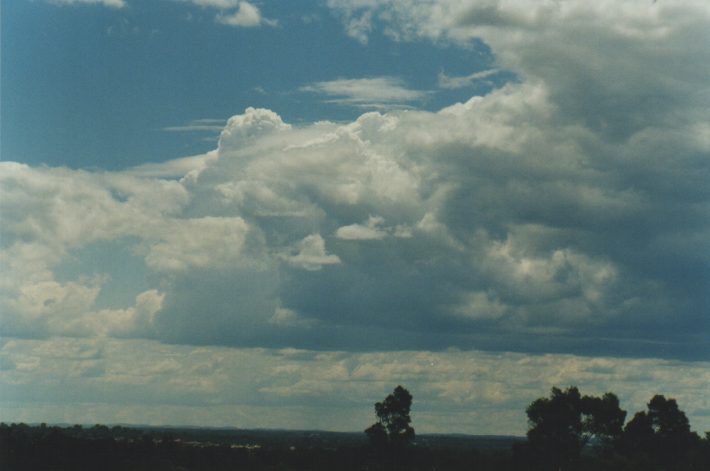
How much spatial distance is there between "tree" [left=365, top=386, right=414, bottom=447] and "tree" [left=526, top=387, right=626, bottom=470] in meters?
20.8

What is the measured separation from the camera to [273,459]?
18450cm

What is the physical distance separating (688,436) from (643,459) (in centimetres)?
1440

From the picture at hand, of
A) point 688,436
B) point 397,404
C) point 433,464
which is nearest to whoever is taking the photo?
point 397,404

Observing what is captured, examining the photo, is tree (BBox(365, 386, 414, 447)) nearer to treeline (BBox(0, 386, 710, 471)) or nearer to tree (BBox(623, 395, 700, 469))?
treeline (BBox(0, 386, 710, 471))

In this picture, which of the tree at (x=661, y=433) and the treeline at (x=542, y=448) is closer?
the treeline at (x=542, y=448)

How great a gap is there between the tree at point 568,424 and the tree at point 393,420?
20822 mm

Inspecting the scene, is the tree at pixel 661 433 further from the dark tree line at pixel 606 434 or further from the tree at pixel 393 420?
the tree at pixel 393 420

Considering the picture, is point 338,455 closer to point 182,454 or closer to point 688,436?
point 182,454

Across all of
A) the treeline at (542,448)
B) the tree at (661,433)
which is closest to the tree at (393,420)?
the treeline at (542,448)

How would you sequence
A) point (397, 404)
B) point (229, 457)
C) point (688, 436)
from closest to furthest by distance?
point (397, 404) < point (688, 436) < point (229, 457)

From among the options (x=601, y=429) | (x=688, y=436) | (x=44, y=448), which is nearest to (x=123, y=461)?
(x=44, y=448)

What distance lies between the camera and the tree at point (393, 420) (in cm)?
14238

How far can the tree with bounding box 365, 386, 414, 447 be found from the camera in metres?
142

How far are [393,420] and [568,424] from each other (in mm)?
28773
